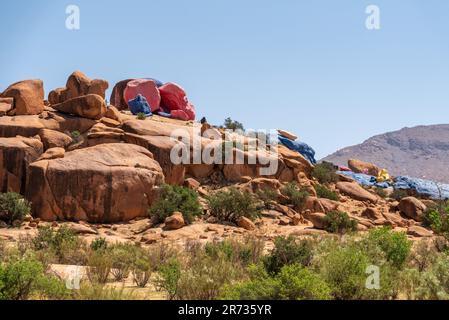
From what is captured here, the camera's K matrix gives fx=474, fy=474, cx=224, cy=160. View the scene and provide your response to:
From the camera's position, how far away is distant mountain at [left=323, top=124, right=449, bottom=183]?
11419 cm

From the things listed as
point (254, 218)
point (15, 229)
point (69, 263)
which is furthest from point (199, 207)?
point (69, 263)

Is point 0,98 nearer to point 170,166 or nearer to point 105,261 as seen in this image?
point 170,166

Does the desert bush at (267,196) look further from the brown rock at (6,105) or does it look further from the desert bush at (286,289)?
the desert bush at (286,289)

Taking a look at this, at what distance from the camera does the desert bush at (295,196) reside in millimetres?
21109

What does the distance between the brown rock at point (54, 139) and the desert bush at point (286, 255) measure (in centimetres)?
1525

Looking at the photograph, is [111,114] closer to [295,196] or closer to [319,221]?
[295,196]

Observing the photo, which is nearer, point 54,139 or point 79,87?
point 54,139

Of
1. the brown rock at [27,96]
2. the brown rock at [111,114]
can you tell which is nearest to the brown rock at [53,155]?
the brown rock at [111,114]

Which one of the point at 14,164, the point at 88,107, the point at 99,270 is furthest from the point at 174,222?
the point at 88,107

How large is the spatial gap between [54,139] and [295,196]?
11.1 meters

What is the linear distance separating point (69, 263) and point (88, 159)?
27.4ft

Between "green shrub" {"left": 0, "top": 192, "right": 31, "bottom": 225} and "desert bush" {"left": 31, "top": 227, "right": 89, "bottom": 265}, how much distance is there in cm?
431

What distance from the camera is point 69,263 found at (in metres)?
9.79

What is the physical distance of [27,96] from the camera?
2450cm
